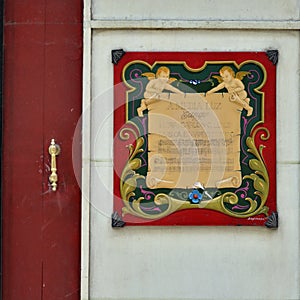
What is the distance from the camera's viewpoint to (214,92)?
444 centimetres

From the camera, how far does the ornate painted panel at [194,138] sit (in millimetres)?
4414

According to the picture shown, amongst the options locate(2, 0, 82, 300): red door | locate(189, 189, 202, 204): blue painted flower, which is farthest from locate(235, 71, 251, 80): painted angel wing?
locate(2, 0, 82, 300): red door

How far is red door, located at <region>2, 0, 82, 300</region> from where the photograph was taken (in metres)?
4.52

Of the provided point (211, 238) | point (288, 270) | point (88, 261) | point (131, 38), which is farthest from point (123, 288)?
point (131, 38)

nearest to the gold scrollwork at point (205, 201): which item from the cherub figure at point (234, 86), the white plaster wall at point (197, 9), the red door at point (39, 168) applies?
the cherub figure at point (234, 86)

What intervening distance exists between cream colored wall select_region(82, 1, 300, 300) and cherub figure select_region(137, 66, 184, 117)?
120mm

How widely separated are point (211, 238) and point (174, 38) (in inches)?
38.2

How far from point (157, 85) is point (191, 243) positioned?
77 cm

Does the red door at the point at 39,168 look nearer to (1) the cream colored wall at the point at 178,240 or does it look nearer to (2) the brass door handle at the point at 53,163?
(2) the brass door handle at the point at 53,163

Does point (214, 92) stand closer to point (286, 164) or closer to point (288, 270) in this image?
point (286, 164)

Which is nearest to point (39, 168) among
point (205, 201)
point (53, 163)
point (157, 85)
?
point (53, 163)

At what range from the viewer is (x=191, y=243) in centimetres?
441

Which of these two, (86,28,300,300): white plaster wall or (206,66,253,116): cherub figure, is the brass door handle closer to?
(86,28,300,300): white plaster wall

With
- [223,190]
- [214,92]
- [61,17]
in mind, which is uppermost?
[61,17]
